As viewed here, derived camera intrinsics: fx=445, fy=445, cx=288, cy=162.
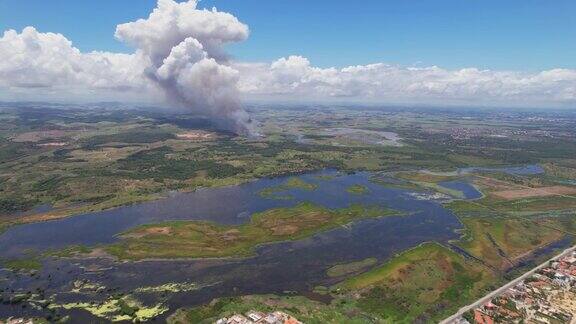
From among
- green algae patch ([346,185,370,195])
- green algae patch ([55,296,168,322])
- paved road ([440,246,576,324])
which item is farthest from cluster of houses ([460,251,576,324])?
green algae patch ([346,185,370,195])

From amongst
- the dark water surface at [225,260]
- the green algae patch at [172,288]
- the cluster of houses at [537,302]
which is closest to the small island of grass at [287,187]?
the dark water surface at [225,260]

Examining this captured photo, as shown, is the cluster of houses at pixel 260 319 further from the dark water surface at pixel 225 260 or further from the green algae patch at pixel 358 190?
the green algae patch at pixel 358 190

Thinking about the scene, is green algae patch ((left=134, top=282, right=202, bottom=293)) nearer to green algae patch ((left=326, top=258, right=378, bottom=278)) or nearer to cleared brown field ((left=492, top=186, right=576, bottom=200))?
green algae patch ((left=326, top=258, right=378, bottom=278))

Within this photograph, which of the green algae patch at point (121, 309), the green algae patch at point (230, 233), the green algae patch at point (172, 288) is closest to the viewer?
the green algae patch at point (121, 309)

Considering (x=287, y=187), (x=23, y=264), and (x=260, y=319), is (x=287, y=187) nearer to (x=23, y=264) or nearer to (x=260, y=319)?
(x=23, y=264)

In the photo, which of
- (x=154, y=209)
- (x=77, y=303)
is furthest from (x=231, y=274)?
(x=154, y=209)

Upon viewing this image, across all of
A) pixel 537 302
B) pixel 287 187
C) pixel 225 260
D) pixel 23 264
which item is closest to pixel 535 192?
pixel 287 187
